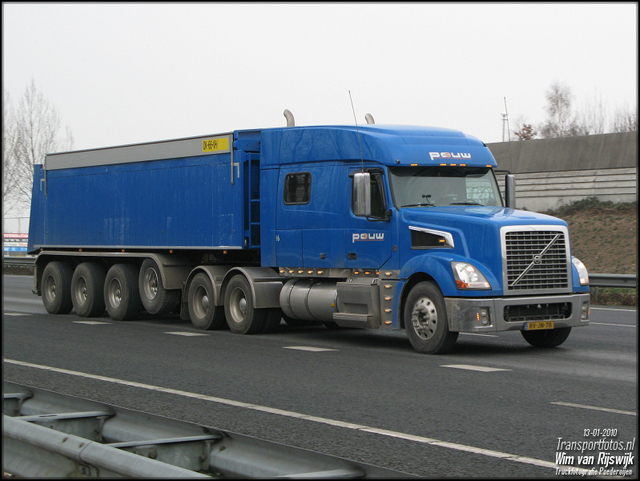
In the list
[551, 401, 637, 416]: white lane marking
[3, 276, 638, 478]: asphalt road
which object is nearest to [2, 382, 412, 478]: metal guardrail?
[3, 276, 638, 478]: asphalt road

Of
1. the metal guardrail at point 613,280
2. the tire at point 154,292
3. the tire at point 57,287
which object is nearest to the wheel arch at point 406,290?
the tire at point 154,292

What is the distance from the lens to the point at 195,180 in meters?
15.8

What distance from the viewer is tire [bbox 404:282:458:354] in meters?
11.7

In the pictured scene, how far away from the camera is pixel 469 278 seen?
37.4ft

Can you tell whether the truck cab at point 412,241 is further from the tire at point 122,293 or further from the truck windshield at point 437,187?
the tire at point 122,293

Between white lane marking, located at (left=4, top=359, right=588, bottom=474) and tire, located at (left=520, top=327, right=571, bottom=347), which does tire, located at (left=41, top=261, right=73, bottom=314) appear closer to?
white lane marking, located at (left=4, top=359, right=588, bottom=474)

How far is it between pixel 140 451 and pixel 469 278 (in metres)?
7.19

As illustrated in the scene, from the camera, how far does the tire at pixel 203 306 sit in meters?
15.4

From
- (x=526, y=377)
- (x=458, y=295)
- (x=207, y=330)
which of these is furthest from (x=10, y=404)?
(x=207, y=330)

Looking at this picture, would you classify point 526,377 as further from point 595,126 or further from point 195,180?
point 595,126

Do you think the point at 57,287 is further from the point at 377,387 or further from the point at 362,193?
the point at 377,387

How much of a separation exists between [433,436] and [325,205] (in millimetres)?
7069

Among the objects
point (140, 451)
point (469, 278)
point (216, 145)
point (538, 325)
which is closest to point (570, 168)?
point (216, 145)

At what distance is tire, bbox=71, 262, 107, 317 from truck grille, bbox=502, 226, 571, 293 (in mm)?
9984
